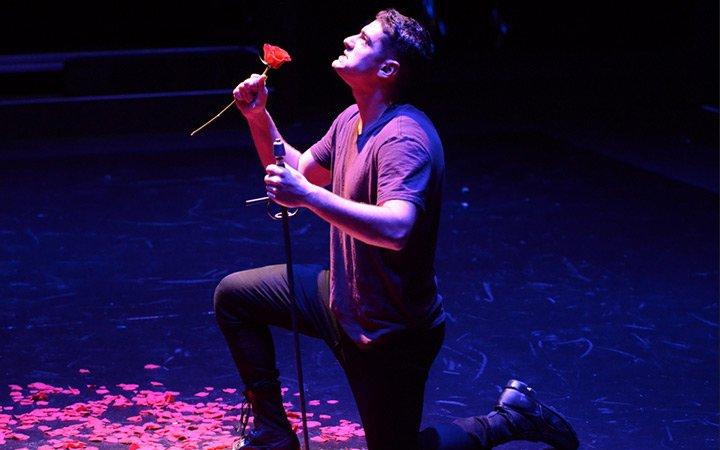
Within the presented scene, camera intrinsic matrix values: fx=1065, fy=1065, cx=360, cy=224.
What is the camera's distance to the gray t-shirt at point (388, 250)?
2.73m

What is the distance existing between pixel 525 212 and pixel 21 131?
14.2 ft

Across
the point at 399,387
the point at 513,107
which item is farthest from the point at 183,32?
the point at 399,387

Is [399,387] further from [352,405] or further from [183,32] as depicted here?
[183,32]

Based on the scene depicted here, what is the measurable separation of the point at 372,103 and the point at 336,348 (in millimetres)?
701

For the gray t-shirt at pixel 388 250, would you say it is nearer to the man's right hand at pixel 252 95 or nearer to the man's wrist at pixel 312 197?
the man's wrist at pixel 312 197

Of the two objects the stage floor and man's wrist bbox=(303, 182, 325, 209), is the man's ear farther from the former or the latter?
the stage floor

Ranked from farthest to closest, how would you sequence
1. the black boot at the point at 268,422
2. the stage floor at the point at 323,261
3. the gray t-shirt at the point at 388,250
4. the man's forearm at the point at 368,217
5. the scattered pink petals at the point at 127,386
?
the scattered pink petals at the point at 127,386, the stage floor at the point at 323,261, the black boot at the point at 268,422, the gray t-shirt at the point at 388,250, the man's forearm at the point at 368,217

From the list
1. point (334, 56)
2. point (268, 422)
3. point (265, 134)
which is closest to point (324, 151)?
point (265, 134)

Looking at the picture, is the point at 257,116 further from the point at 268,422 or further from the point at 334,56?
the point at 334,56

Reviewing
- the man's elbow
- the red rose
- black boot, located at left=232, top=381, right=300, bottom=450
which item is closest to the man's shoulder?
the man's elbow

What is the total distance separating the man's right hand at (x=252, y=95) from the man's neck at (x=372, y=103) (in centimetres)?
30

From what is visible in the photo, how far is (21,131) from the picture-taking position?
861cm

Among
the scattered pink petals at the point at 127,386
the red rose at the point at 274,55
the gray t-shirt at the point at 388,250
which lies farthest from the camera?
the scattered pink petals at the point at 127,386

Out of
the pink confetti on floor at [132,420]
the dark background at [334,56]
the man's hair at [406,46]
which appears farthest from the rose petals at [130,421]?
the dark background at [334,56]
